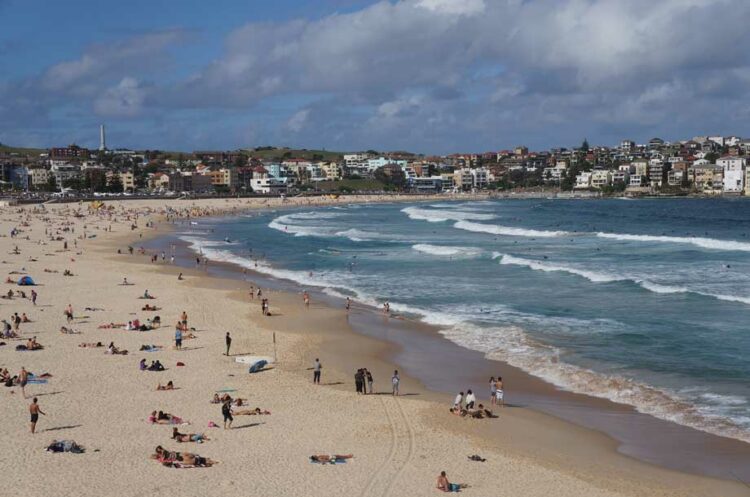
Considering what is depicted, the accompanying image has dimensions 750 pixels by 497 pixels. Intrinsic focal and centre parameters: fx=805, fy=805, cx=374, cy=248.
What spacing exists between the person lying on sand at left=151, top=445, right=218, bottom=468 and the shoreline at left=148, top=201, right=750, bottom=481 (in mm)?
6739

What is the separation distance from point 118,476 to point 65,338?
491 inches

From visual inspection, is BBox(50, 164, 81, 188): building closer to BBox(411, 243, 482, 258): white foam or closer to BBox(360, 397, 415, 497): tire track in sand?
BBox(411, 243, 482, 258): white foam

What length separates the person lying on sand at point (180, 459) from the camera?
1454 centimetres

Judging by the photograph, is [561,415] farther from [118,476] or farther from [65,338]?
[65,338]

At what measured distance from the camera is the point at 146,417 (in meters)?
17.4

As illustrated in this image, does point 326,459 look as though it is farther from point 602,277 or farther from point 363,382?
point 602,277

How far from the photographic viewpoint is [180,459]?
14672 millimetres

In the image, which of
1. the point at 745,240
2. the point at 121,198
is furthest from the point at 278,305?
the point at 121,198

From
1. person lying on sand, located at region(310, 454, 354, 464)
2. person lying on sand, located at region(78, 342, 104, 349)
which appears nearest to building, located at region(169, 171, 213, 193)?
person lying on sand, located at region(78, 342, 104, 349)

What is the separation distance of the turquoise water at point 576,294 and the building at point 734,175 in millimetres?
109263

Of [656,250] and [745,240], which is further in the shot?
[745,240]

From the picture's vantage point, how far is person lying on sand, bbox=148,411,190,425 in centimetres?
1698

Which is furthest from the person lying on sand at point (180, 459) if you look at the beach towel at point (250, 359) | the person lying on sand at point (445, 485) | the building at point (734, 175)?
the building at point (734, 175)

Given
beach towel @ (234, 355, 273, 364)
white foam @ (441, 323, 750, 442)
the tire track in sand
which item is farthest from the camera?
beach towel @ (234, 355, 273, 364)
